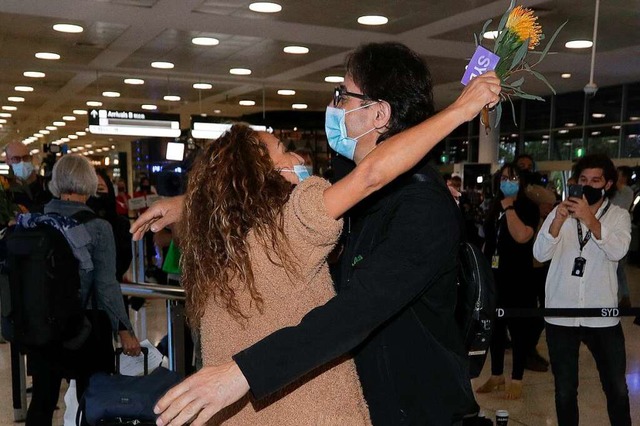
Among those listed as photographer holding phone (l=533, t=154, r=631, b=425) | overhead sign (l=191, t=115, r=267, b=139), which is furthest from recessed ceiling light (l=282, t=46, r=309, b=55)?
photographer holding phone (l=533, t=154, r=631, b=425)

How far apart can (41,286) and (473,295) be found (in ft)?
7.96

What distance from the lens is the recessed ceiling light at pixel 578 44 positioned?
9.02 m

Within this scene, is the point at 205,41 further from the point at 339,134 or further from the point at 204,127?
the point at 339,134

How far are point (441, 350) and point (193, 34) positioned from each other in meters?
7.97

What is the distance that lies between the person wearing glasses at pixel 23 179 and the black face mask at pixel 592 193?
4.64 m

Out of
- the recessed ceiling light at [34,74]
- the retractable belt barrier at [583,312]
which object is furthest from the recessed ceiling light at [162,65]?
the retractable belt barrier at [583,312]

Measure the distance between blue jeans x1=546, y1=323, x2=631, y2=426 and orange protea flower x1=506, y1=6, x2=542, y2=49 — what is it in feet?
7.76

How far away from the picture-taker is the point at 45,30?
27.7 feet

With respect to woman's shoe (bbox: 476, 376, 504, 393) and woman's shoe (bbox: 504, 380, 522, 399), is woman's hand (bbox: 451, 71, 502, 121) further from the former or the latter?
woman's shoe (bbox: 476, 376, 504, 393)

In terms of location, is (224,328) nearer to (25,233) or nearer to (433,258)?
(433,258)

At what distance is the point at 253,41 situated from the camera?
9.05 m

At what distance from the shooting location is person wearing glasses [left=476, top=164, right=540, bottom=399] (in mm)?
5027

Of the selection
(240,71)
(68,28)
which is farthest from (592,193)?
(240,71)

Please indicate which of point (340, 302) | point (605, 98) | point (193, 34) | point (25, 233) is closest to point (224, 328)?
point (340, 302)
